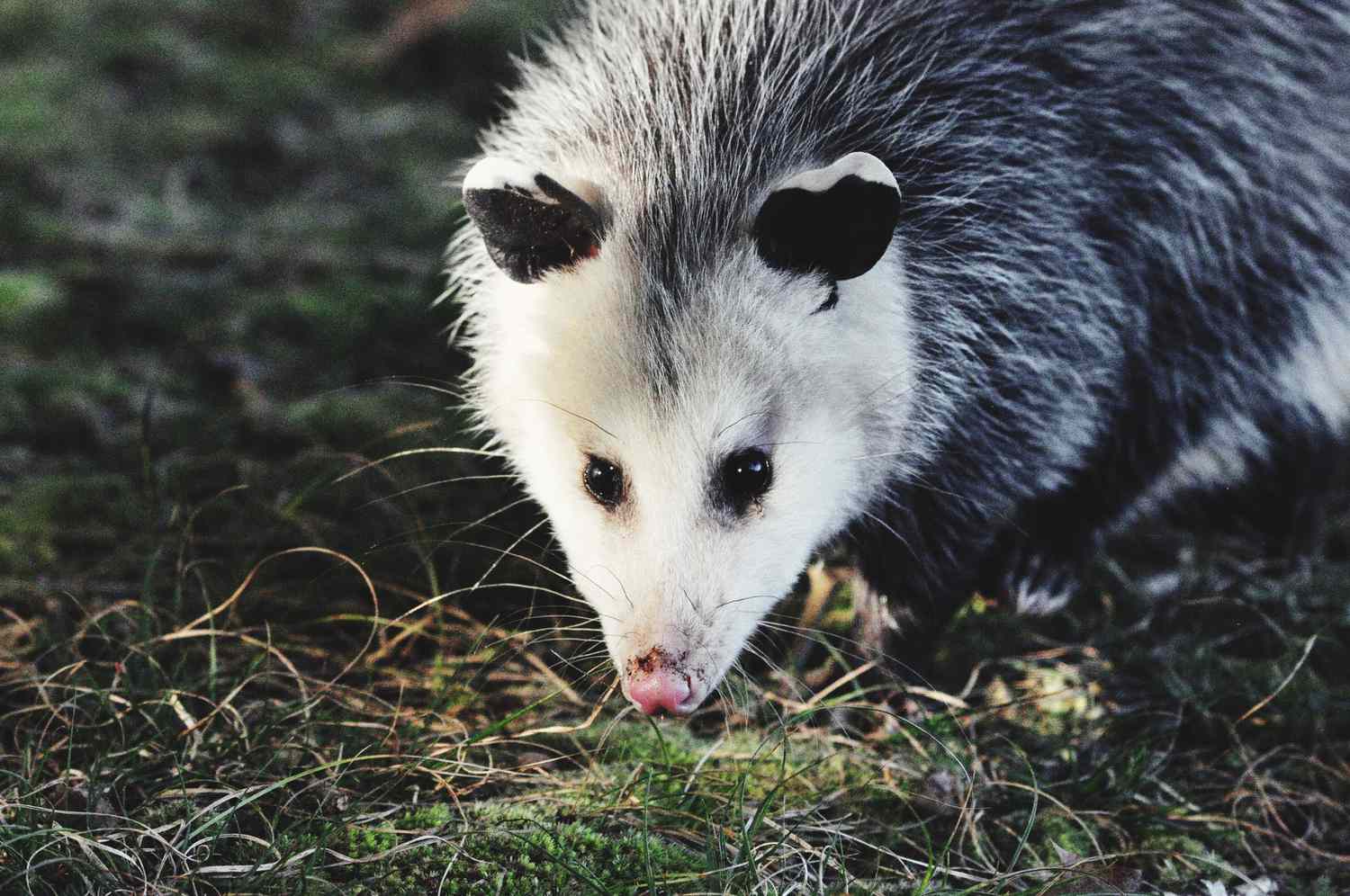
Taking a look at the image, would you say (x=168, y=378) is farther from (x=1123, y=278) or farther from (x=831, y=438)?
(x=1123, y=278)

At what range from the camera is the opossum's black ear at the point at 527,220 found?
2.04 metres

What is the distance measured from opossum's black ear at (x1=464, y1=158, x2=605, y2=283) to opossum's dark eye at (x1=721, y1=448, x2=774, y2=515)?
45cm

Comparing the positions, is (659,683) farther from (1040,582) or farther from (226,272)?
(226,272)

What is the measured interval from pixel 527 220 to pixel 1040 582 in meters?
1.55

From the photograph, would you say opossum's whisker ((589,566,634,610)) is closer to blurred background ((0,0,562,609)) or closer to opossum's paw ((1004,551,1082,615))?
blurred background ((0,0,562,609))

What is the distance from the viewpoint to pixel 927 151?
238 centimetres

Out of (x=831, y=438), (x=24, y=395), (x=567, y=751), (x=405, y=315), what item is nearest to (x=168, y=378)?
(x=24, y=395)

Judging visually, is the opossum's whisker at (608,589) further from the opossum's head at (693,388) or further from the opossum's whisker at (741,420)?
the opossum's whisker at (741,420)

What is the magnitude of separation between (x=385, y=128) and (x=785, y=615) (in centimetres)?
305

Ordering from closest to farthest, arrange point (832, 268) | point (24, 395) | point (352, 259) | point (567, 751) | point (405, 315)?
point (832, 268), point (567, 751), point (24, 395), point (405, 315), point (352, 259)

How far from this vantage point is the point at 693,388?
6.59ft

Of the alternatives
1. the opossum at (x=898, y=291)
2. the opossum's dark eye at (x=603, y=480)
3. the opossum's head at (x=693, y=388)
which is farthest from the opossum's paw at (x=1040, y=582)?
the opossum's dark eye at (x=603, y=480)

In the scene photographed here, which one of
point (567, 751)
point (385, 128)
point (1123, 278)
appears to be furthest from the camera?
point (385, 128)

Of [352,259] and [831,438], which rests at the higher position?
[831,438]
